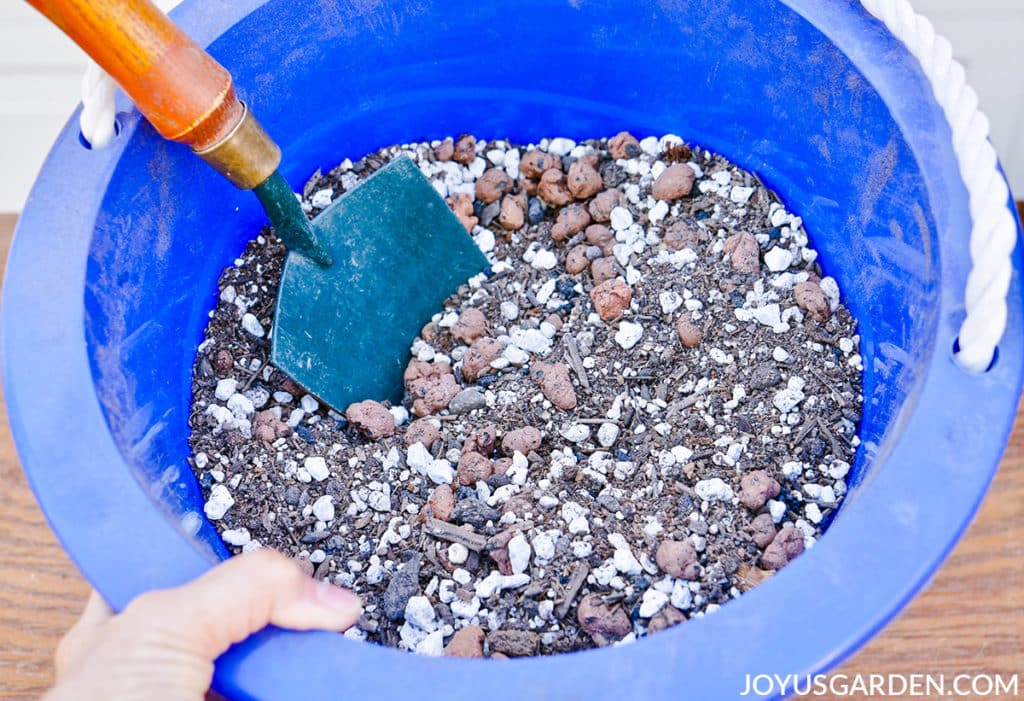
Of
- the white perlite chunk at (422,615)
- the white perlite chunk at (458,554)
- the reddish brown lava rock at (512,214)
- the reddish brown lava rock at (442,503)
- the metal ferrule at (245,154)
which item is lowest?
the white perlite chunk at (422,615)

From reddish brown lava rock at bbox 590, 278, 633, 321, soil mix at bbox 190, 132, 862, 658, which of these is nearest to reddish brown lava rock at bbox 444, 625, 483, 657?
soil mix at bbox 190, 132, 862, 658

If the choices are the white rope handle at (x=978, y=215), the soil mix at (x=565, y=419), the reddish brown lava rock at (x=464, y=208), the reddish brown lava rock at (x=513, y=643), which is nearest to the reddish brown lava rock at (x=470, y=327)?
the soil mix at (x=565, y=419)

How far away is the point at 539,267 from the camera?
93cm

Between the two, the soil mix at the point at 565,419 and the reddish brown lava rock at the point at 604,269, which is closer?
the soil mix at the point at 565,419

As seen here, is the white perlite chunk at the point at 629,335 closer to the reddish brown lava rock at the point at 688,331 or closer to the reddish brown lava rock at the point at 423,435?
the reddish brown lava rock at the point at 688,331

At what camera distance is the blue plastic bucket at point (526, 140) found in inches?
20.4

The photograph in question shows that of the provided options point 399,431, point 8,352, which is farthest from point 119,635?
point 399,431

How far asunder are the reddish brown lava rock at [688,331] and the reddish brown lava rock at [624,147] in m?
0.20

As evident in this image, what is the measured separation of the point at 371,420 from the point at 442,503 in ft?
0.39

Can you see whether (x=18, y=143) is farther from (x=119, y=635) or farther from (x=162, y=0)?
(x=119, y=635)

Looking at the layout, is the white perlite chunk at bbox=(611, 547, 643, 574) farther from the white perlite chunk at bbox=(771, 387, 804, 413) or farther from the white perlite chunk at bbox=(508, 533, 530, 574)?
the white perlite chunk at bbox=(771, 387, 804, 413)

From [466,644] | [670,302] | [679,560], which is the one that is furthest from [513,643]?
[670,302]

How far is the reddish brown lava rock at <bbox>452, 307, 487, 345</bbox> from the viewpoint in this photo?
0.91 metres

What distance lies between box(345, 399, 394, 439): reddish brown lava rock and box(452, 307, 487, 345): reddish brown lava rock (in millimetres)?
109
